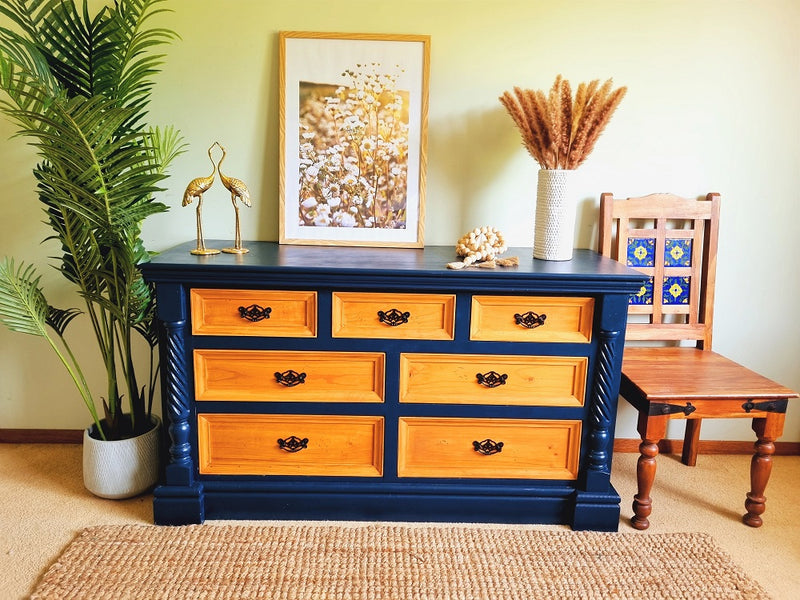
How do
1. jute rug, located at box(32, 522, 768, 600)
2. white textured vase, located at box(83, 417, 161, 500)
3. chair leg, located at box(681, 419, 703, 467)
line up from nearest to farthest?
jute rug, located at box(32, 522, 768, 600)
white textured vase, located at box(83, 417, 161, 500)
chair leg, located at box(681, 419, 703, 467)

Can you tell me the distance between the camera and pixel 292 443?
2.06 metres

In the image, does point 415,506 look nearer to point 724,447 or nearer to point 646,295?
point 646,295

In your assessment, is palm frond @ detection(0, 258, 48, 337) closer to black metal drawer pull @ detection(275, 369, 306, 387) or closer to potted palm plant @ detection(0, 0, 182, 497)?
potted palm plant @ detection(0, 0, 182, 497)

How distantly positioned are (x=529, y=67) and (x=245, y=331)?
4.79 ft

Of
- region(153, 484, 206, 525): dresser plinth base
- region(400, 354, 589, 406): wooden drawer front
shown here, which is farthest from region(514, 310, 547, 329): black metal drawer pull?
region(153, 484, 206, 525): dresser plinth base

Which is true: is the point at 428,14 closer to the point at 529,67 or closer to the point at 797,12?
the point at 529,67

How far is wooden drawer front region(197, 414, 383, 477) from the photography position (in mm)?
2049

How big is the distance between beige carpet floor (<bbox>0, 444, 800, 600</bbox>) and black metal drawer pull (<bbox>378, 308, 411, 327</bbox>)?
2.68ft

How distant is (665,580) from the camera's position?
72.4 inches

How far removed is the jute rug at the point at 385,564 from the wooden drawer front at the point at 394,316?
2.16ft

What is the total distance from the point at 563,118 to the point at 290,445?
1.44 m

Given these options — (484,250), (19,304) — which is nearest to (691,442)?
(484,250)

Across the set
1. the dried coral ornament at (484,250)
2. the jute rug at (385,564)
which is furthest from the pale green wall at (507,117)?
the jute rug at (385,564)

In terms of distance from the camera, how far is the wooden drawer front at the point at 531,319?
1.99 m
